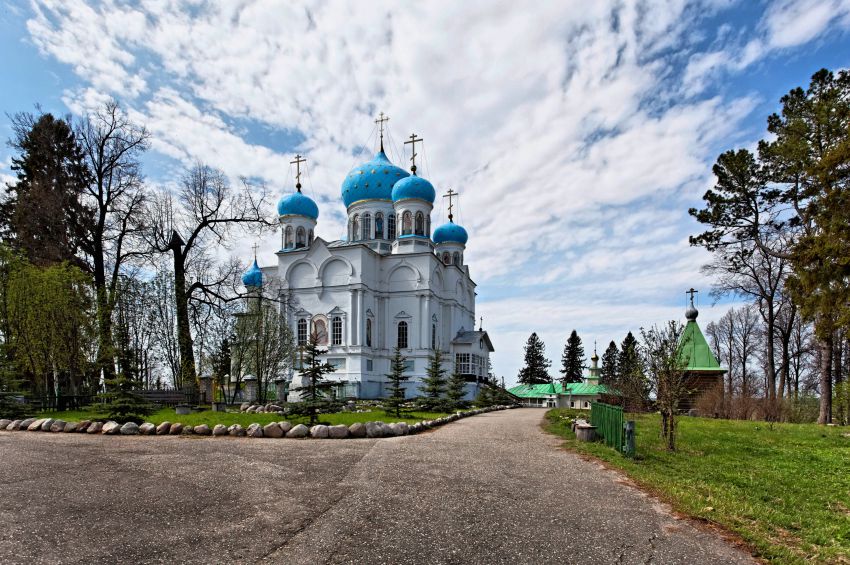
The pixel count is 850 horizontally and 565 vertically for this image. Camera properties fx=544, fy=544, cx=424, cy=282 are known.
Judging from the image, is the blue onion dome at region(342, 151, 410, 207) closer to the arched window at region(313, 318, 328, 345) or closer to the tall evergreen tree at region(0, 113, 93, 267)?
the arched window at region(313, 318, 328, 345)

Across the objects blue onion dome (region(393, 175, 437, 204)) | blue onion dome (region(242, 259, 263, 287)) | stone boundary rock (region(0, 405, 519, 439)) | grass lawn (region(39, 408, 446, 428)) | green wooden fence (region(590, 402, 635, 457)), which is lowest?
grass lawn (region(39, 408, 446, 428))

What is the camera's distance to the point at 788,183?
21516 mm

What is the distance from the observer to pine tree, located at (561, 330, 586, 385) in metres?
64.8

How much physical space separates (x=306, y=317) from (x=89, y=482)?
30.9 meters

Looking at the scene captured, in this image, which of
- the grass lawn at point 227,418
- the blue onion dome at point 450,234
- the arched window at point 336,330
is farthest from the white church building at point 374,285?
the grass lawn at point 227,418

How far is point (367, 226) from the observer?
4203 centimetres

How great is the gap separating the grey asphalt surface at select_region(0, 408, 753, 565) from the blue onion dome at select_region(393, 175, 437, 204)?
105 feet

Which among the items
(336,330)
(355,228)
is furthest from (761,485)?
(355,228)

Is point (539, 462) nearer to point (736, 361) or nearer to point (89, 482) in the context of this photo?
point (89, 482)

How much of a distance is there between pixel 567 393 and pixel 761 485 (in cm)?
3259

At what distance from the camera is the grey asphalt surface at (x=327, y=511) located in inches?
178

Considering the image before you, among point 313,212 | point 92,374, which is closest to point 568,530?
point 92,374

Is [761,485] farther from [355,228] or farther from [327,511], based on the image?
[355,228]

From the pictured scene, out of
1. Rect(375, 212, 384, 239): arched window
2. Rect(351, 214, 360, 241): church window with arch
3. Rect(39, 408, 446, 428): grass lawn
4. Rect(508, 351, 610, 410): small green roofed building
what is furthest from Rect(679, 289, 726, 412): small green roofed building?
Rect(351, 214, 360, 241): church window with arch
